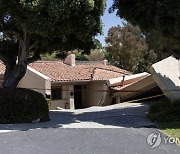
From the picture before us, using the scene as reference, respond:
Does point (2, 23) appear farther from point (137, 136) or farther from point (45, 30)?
point (137, 136)

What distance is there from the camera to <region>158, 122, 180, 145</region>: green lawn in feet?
38.1

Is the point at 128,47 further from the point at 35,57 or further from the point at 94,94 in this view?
the point at 35,57

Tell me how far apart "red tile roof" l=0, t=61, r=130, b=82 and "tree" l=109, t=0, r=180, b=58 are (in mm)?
15882

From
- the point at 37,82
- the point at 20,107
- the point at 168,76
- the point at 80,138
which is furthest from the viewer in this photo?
the point at 37,82

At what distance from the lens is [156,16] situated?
48.4 feet

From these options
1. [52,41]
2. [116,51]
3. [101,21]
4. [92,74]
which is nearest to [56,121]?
[52,41]

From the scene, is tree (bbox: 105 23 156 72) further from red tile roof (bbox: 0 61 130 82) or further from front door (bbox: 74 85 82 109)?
front door (bbox: 74 85 82 109)

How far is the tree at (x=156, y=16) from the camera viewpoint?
1411cm

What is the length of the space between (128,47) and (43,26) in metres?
30.0

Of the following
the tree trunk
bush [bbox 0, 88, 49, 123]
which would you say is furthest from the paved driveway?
the tree trunk

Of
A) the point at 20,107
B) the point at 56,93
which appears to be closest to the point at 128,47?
the point at 56,93

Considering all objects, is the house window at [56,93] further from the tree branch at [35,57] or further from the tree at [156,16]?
the tree at [156,16]

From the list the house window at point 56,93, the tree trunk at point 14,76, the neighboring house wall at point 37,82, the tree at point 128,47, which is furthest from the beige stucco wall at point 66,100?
the tree trunk at point 14,76

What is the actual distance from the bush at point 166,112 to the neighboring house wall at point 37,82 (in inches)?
556
